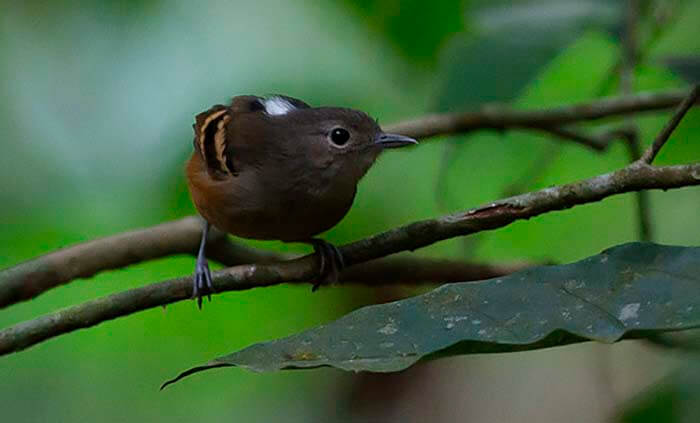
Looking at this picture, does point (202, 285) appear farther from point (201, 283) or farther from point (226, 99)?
point (226, 99)

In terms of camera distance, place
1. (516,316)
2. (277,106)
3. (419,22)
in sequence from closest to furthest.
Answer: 1. (516,316)
2. (277,106)
3. (419,22)

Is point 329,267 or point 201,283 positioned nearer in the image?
point 201,283

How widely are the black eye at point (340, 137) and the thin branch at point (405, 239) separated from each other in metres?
0.84

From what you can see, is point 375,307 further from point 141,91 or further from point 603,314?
point 141,91

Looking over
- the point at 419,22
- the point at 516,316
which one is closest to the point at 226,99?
the point at 419,22

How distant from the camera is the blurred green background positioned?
11.9ft

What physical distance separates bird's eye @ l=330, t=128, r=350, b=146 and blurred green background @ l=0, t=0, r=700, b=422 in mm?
365

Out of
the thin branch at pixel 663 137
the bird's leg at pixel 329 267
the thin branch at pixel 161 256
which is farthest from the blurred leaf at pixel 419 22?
the thin branch at pixel 663 137

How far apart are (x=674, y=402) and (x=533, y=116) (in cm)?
118

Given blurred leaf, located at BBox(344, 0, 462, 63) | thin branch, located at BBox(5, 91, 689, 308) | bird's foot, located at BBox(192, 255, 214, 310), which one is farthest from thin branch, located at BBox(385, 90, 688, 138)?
bird's foot, located at BBox(192, 255, 214, 310)

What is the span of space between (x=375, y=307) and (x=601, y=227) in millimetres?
3084

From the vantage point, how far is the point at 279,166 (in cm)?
300

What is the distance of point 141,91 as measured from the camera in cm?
393

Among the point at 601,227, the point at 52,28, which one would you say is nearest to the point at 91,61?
the point at 52,28
